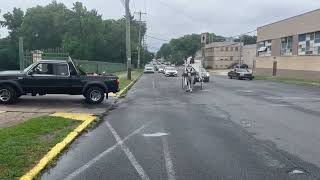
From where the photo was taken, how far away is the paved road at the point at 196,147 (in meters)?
8.23

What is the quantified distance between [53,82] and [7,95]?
5.77ft

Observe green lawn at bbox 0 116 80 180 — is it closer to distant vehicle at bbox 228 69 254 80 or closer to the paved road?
the paved road

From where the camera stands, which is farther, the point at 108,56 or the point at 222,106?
the point at 108,56

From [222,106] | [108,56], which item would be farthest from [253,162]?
[108,56]

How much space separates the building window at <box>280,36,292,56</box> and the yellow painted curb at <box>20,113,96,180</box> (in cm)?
5298

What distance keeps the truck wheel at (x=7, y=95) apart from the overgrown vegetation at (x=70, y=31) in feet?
266

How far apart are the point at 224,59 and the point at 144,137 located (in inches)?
5150

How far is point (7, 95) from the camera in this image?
745 inches

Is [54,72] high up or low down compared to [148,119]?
up

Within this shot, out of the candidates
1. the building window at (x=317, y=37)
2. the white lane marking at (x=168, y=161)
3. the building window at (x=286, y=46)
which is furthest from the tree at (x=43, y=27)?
the white lane marking at (x=168, y=161)

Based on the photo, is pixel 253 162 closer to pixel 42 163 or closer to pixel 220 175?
pixel 220 175

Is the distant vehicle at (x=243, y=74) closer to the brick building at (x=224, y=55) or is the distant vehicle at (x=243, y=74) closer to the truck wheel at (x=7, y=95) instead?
the truck wheel at (x=7, y=95)

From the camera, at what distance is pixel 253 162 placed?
9031 millimetres

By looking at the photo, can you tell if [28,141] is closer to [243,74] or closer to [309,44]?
[243,74]
